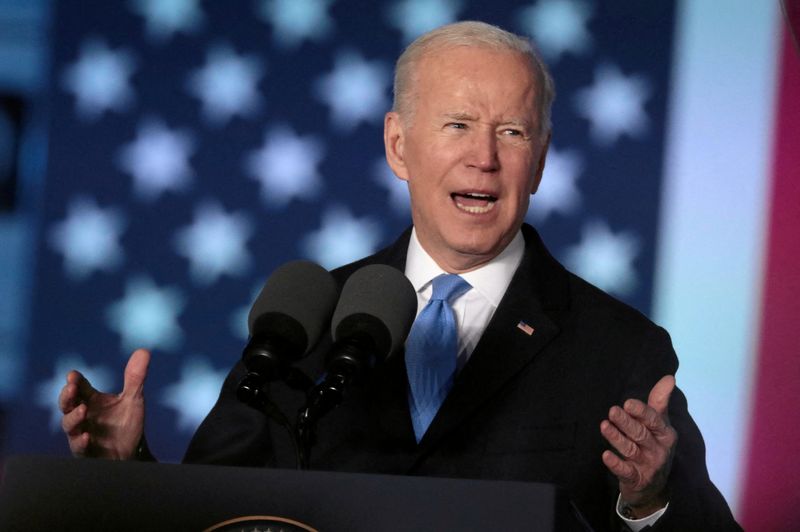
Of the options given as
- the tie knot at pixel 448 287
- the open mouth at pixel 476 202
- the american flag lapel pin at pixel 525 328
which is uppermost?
the open mouth at pixel 476 202

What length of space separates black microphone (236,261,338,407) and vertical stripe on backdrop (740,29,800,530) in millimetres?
1480

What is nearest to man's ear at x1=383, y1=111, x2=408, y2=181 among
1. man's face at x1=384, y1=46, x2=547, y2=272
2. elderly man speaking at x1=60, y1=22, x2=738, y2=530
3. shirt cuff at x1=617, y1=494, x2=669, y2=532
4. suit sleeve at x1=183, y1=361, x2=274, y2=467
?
elderly man speaking at x1=60, y1=22, x2=738, y2=530

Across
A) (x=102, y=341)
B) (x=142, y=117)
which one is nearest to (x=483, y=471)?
(x=102, y=341)

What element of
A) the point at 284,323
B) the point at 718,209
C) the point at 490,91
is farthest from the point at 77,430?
the point at 718,209

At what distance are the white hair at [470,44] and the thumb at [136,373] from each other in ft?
2.47

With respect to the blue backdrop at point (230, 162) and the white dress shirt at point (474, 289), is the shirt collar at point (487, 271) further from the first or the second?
the blue backdrop at point (230, 162)

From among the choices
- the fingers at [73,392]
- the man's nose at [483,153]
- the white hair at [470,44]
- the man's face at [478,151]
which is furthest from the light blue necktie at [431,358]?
the fingers at [73,392]

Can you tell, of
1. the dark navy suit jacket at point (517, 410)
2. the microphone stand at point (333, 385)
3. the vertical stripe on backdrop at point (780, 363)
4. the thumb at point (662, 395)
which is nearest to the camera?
the microphone stand at point (333, 385)

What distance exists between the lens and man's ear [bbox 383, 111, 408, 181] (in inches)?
82.9

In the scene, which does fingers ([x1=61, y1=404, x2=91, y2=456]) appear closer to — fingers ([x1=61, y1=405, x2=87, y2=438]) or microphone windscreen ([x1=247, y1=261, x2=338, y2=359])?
fingers ([x1=61, y1=405, x2=87, y2=438])

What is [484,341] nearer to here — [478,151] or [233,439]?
[478,151]

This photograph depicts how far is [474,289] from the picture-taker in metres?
1.99

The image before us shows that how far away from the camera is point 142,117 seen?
2926mm

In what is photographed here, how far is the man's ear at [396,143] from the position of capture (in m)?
2.11
